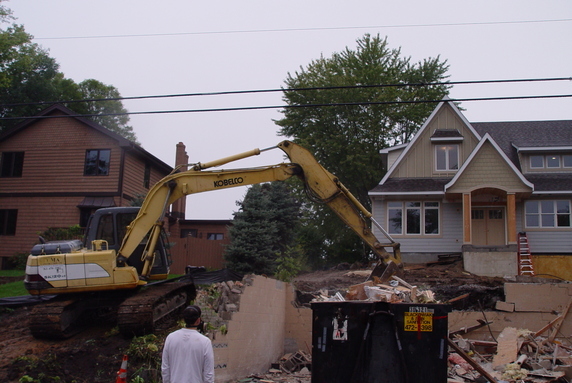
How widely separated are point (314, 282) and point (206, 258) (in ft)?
33.0

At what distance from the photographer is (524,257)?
23.4 m

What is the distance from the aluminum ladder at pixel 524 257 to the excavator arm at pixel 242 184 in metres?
11.3

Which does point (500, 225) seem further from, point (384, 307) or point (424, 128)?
point (384, 307)

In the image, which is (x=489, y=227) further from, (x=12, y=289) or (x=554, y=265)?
(x=12, y=289)

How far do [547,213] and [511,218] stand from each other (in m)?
2.49

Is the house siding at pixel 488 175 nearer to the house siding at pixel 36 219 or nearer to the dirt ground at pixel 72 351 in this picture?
the dirt ground at pixel 72 351

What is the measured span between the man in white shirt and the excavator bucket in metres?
7.45

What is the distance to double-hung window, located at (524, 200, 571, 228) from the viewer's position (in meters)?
24.2

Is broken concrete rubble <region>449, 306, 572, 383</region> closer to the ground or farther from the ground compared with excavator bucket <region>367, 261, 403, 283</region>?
closer to the ground

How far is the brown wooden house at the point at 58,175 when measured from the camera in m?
28.0

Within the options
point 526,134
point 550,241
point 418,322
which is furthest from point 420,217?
point 418,322

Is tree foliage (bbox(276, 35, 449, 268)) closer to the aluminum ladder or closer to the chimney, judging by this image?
the chimney

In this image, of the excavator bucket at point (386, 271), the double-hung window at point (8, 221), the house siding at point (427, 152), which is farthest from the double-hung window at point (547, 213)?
the double-hung window at point (8, 221)

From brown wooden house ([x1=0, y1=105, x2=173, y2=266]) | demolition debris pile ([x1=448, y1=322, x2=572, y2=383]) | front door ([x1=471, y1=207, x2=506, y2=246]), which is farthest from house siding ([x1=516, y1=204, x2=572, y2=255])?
brown wooden house ([x1=0, y1=105, x2=173, y2=266])
